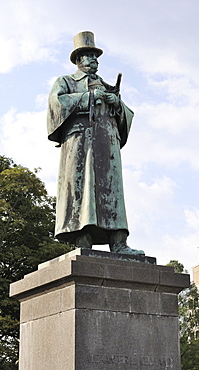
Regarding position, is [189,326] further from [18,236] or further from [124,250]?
[124,250]

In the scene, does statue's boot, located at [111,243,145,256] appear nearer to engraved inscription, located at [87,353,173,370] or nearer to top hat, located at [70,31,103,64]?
engraved inscription, located at [87,353,173,370]

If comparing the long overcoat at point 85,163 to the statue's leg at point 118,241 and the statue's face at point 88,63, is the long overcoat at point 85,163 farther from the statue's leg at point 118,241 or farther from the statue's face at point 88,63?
the statue's face at point 88,63

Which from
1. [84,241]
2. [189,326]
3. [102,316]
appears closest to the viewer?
[102,316]

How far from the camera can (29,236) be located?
25.5 meters

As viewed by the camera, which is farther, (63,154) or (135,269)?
(63,154)

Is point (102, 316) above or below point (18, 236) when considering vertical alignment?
below

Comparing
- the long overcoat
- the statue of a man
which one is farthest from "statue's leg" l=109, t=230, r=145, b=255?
the long overcoat

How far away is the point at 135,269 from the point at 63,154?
6.95 ft

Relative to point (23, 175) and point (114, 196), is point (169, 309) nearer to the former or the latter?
point (114, 196)

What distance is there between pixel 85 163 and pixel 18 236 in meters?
18.0

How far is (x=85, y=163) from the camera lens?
7859 mm

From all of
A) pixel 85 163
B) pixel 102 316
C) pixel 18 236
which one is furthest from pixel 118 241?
pixel 18 236

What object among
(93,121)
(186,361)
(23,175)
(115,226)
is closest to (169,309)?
(115,226)

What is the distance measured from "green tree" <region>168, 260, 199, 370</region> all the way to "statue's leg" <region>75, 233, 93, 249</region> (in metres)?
20.9
